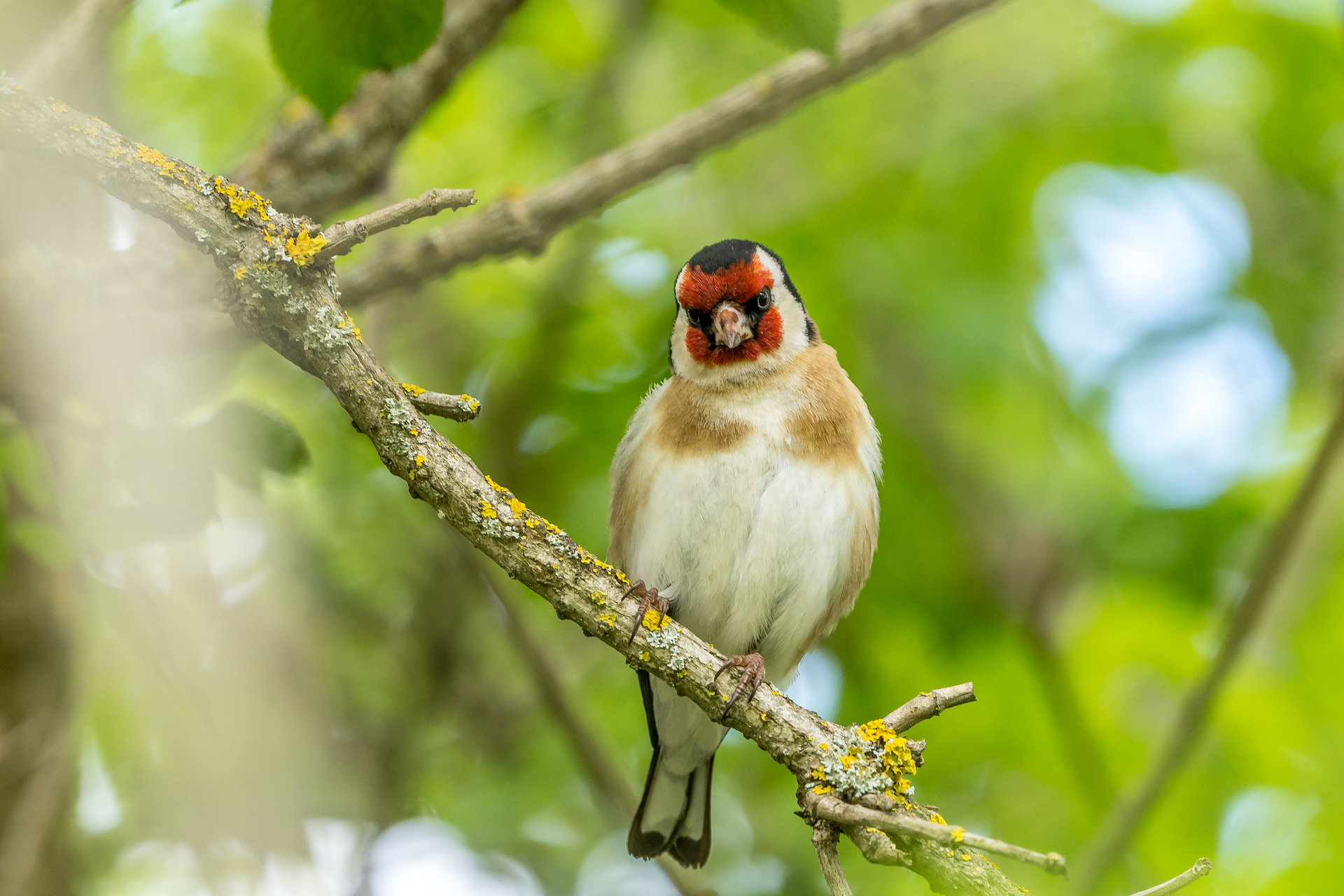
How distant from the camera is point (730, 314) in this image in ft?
17.4

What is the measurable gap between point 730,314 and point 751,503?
0.97m

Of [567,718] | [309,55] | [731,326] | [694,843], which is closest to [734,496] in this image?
[731,326]

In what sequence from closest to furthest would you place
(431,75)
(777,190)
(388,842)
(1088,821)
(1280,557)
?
(1280,557), (431,75), (388,842), (1088,821), (777,190)

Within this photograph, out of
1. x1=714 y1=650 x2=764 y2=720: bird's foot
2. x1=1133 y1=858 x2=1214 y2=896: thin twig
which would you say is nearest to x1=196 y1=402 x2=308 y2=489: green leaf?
x1=714 y1=650 x2=764 y2=720: bird's foot

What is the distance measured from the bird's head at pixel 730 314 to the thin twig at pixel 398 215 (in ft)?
8.76

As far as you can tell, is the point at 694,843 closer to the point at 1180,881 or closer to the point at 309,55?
the point at 1180,881

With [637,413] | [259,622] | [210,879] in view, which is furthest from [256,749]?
[637,413]

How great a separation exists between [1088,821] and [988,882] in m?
3.84

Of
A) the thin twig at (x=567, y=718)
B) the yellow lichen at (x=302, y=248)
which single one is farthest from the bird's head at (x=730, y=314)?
the yellow lichen at (x=302, y=248)

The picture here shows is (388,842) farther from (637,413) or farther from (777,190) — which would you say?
(777,190)

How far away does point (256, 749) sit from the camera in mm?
3834

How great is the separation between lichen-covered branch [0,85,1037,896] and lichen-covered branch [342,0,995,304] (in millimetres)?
1801

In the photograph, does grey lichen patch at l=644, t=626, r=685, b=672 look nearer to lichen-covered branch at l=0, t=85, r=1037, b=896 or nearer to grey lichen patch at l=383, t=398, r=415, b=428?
lichen-covered branch at l=0, t=85, r=1037, b=896

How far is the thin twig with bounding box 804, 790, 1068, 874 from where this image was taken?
2.38 metres
